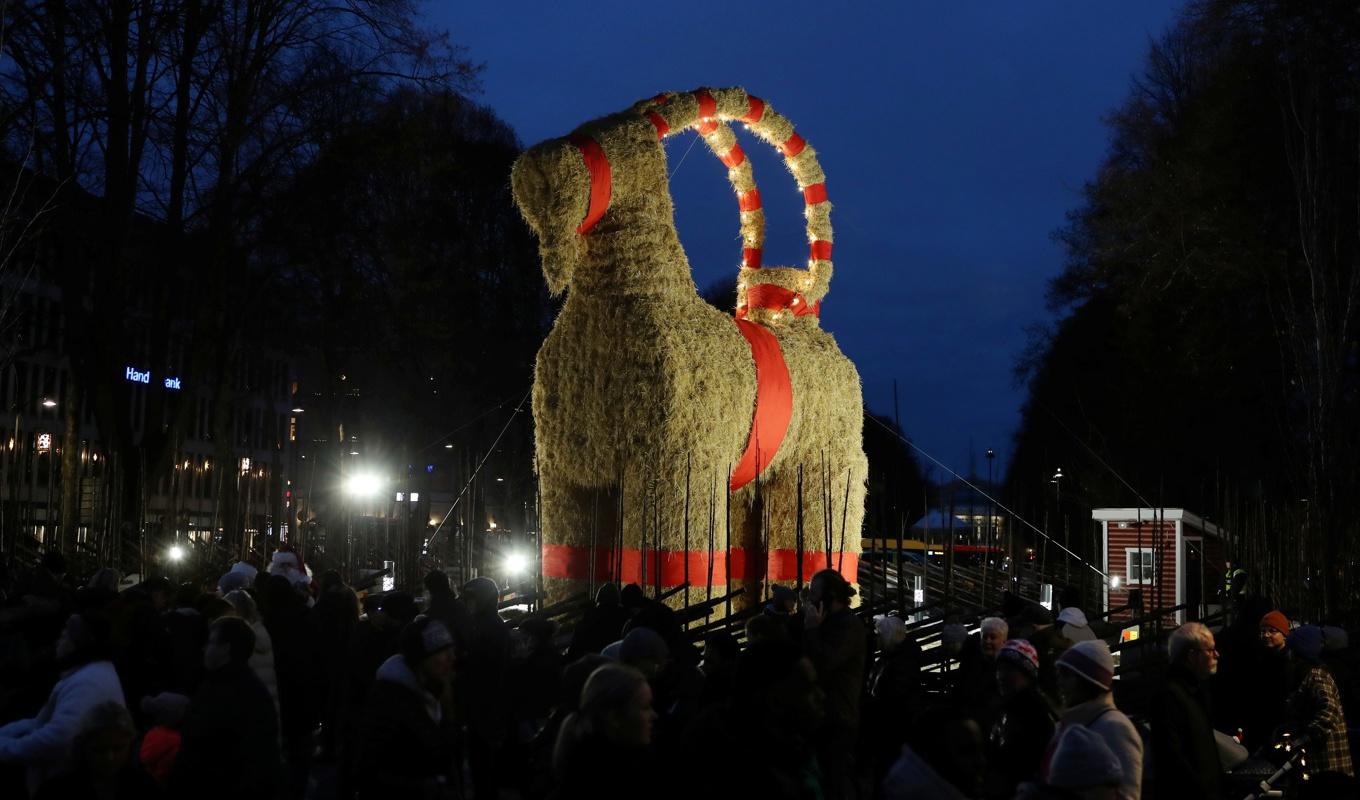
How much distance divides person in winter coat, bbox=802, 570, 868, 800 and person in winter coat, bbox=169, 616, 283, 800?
287cm

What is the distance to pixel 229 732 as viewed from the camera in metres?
5.64

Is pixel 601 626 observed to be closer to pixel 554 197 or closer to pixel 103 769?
pixel 554 197

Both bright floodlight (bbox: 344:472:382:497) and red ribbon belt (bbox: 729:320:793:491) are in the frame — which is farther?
bright floodlight (bbox: 344:472:382:497)

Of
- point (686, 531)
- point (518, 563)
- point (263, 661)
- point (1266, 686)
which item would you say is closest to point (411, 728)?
point (263, 661)

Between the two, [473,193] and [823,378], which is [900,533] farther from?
[473,193]

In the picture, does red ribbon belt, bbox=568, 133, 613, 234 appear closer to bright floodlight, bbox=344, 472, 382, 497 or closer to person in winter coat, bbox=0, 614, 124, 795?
person in winter coat, bbox=0, 614, 124, 795

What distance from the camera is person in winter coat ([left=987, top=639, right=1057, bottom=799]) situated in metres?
5.83

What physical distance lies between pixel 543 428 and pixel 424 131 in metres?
10.6

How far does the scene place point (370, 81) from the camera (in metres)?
21.4

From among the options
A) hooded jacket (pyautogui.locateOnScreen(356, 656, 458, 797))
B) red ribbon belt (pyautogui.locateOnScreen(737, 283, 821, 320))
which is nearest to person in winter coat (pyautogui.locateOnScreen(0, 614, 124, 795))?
hooded jacket (pyautogui.locateOnScreen(356, 656, 458, 797))

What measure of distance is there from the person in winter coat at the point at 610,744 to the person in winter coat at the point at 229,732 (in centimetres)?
160

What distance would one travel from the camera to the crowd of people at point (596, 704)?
476cm

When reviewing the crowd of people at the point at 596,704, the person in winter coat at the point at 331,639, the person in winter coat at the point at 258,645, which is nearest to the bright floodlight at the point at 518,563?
the crowd of people at the point at 596,704

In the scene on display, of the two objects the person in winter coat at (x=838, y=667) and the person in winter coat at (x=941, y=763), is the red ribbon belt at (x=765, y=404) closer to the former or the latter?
the person in winter coat at (x=838, y=667)
